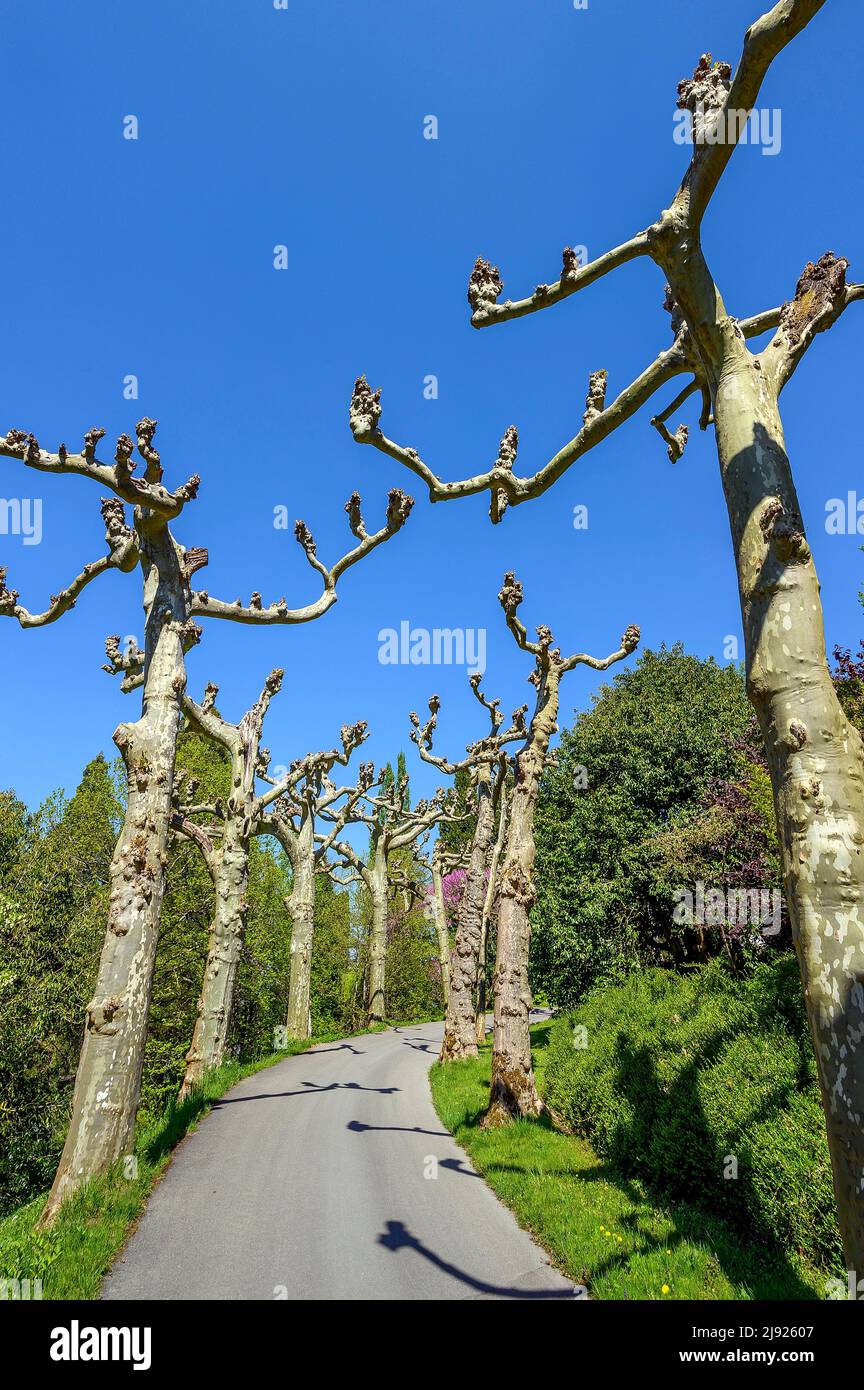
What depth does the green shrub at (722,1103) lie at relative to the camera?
566 cm

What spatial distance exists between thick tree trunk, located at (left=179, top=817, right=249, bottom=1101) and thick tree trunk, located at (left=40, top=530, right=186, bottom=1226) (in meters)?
6.51

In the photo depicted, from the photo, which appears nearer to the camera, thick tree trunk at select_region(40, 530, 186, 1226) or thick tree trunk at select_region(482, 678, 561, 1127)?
thick tree trunk at select_region(40, 530, 186, 1226)

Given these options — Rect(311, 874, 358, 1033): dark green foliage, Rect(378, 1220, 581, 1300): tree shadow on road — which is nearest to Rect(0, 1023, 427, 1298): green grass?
Answer: Rect(378, 1220, 581, 1300): tree shadow on road

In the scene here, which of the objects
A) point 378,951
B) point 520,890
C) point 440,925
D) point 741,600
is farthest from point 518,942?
point 440,925

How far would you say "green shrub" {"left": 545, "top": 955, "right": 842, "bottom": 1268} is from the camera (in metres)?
5.66

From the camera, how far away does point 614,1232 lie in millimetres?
6074

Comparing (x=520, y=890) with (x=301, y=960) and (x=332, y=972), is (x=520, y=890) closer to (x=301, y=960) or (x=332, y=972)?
(x=301, y=960)

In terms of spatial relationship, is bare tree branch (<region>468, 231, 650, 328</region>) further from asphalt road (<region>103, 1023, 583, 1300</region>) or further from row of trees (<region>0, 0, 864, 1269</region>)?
asphalt road (<region>103, 1023, 583, 1300</region>)

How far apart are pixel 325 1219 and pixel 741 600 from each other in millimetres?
7411

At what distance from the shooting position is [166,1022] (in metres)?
21.4

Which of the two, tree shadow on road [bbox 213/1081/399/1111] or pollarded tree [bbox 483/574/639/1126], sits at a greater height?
pollarded tree [bbox 483/574/639/1126]

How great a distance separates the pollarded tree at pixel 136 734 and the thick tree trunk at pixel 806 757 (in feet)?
23.5

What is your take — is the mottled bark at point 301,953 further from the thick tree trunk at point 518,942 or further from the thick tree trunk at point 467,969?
the thick tree trunk at point 518,942

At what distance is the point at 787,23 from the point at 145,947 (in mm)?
9766
